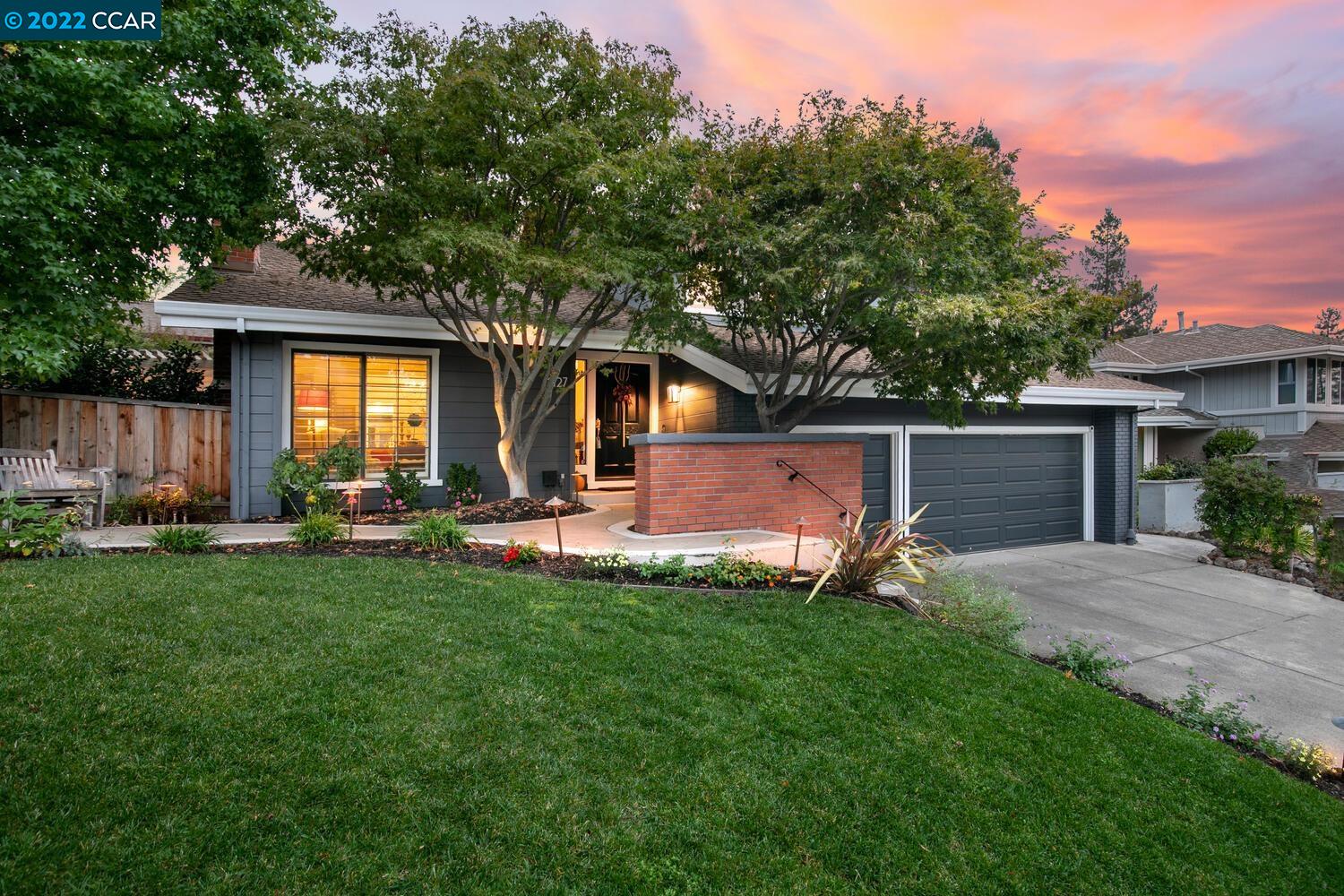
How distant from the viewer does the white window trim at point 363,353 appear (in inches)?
332

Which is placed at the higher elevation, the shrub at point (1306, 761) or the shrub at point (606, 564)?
the shrub at point (606, 564)

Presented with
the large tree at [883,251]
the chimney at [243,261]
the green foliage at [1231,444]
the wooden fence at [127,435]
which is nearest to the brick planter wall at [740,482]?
the large tree at [883,251]

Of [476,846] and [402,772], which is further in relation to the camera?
[402,772]

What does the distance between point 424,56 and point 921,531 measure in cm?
934

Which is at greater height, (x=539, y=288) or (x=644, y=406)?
(x=539, y=288)

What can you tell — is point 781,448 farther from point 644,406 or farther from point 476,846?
point 476,846

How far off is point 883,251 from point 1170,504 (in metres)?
11.8

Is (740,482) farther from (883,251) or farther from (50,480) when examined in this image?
(50,480)

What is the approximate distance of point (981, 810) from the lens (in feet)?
9.12

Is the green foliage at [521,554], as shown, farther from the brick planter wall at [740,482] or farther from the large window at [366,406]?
the large window at [366,406]

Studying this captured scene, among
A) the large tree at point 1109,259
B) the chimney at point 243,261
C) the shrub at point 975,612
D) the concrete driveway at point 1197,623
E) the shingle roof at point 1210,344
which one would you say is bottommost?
the concrete driveway at point 1197,623

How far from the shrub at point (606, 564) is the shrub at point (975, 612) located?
8.58 feet

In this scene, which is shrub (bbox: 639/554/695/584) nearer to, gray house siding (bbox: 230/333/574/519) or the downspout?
gray house siding (bbox: 230/333/574/519)

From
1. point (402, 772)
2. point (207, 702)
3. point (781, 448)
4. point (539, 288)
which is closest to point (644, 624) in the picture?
point (402, 772)
